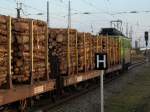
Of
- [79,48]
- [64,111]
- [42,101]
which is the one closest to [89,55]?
[79,48]

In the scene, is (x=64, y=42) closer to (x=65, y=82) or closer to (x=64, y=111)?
(x=65, y=82)

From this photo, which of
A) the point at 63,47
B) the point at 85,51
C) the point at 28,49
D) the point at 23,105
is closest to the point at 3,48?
the point at 28,49

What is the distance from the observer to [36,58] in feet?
46.6

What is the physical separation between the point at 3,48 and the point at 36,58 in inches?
98.8

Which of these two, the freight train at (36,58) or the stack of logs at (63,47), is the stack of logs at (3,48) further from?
the stack of logs at (63,47)

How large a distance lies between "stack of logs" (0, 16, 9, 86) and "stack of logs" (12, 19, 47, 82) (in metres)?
0.80

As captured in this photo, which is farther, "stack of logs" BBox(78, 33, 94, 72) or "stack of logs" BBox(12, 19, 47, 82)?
"stack of logs" BBox(78, 33, 94, 72)

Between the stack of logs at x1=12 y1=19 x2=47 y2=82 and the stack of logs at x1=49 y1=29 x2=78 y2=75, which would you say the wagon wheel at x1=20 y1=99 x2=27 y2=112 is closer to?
the stack of logs at x1=12 y1=19 x2=47 y2=82

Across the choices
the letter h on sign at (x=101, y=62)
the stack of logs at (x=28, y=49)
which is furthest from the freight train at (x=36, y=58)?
the letter h on sign at (x=101, y=62)

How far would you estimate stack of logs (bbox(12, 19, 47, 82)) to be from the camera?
13.0 m

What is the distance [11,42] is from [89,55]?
417 inches

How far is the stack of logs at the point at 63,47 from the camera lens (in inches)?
701

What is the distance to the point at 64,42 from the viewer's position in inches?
722

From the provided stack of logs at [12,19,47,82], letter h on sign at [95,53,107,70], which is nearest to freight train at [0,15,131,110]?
stack of logs at [12,19,47,82]
